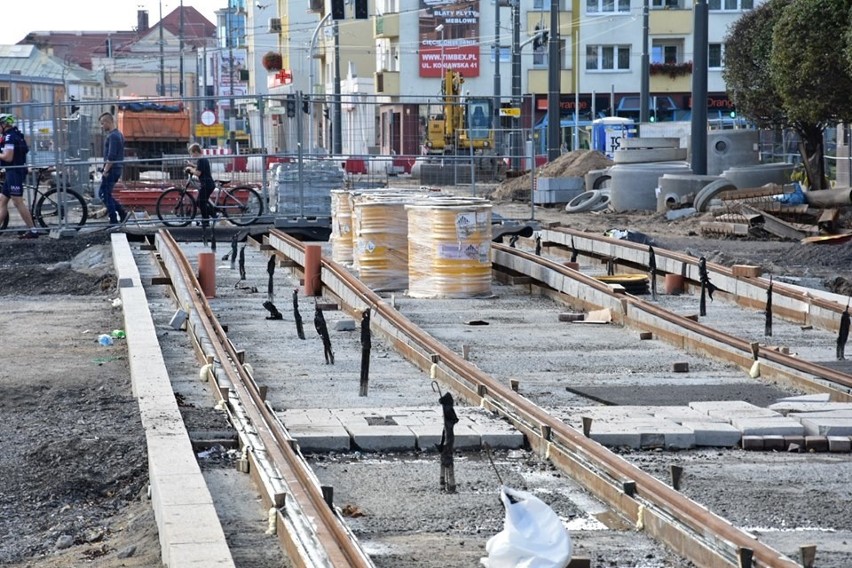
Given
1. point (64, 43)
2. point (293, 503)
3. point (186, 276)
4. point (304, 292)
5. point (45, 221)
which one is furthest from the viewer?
point (64, 43)

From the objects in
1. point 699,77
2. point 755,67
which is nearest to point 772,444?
point 699,77

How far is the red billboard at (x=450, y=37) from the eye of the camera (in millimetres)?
72125

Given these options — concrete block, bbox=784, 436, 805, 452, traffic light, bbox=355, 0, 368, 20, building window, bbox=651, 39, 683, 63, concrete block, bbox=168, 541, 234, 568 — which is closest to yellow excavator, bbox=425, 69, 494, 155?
traffic light, bbox=355, 0, 368, 20

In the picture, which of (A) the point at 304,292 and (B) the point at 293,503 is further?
(A) the point at 304,292

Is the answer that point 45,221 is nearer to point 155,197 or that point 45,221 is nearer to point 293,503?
point 155,197

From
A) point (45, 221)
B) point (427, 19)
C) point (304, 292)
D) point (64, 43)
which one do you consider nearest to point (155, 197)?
point (45, 221)

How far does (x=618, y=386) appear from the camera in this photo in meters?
10.3

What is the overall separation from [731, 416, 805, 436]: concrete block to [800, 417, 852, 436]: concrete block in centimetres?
5

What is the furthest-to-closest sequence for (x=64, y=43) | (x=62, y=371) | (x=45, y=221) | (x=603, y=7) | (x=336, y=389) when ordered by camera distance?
(x=64, y=43) → (x=603, y=7) → (x=45, y=221) → (x=62, y=371) → (x=336, y=389)

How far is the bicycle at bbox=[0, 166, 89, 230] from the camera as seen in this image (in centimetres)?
2347

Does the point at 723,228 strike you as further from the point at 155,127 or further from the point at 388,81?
the point at 388,81

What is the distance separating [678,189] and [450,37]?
4540 centimetres

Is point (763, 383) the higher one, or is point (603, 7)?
point (603, 7)

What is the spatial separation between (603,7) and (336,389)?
66.6m
